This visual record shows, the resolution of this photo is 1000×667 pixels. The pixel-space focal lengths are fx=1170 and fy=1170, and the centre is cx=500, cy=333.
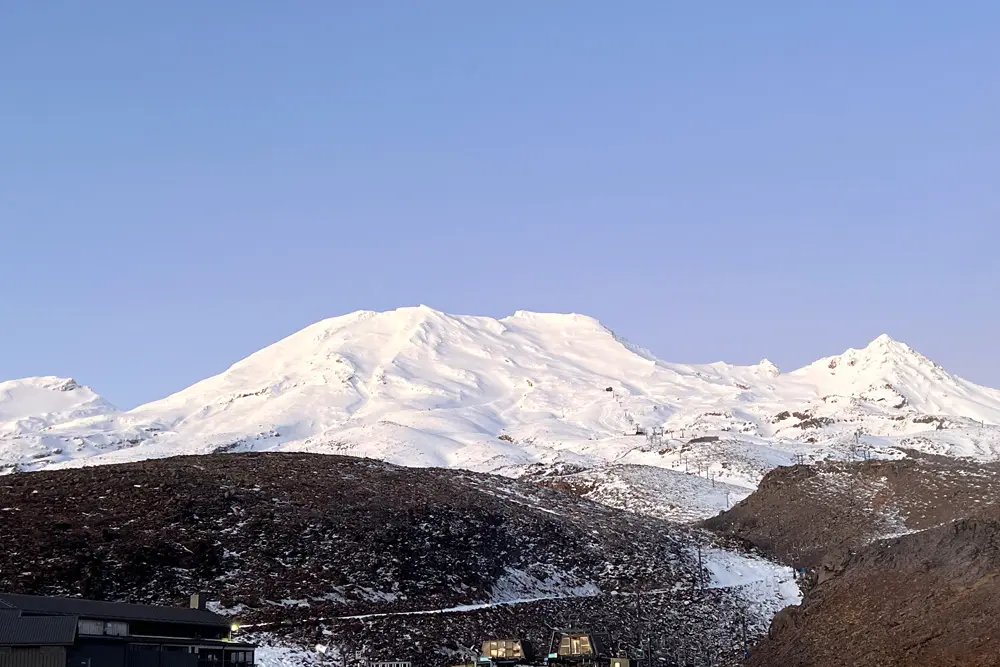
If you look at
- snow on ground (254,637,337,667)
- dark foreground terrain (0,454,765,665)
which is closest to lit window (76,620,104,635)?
snow on ground (254,637,337,667)

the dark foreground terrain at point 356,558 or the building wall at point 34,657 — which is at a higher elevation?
the dark foreground terrain at point 356,558

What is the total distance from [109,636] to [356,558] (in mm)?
29619

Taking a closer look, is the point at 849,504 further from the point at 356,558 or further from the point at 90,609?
the point at 90,609

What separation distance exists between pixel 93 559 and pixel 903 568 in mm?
43912

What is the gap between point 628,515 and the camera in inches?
3996

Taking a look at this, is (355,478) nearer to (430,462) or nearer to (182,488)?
(182,488)

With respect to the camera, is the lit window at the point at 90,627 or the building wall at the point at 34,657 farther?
the lit window at the point at 90,627

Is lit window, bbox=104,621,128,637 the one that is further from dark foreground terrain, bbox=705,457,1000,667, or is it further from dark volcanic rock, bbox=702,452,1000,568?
dark volcanic rock, bbox=702,452,1000,568

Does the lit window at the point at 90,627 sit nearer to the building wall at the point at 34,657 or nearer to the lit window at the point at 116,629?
the lit window at the point at 116,629

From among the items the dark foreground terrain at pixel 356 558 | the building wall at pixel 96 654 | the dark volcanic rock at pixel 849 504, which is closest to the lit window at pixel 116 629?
the building wall at pixel 96 654

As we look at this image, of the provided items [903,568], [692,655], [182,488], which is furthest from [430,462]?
[903,568]

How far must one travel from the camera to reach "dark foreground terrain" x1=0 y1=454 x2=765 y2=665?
63.3 metres

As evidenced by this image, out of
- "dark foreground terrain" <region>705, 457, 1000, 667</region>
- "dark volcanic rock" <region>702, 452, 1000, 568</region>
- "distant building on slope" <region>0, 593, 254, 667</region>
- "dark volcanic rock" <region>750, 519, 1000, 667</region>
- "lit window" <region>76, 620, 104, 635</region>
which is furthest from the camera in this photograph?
"dark volcanic rock" <region>702, 452, 1000, 568</region>

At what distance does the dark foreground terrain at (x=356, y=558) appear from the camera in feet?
208
